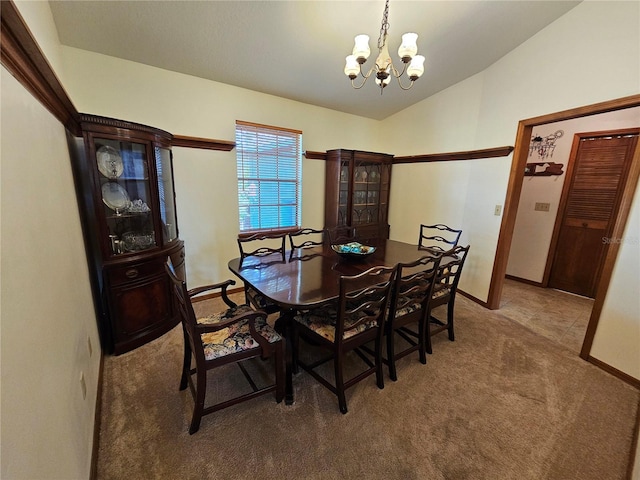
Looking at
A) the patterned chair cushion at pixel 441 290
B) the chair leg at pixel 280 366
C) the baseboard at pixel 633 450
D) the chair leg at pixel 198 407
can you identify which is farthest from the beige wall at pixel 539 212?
the chair leg at pixel 198 407

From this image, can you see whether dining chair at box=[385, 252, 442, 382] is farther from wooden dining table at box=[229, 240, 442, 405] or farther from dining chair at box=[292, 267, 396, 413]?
wooden dining table at box=[229, 240, 442, 405]

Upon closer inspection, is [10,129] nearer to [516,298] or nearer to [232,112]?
[232,112]

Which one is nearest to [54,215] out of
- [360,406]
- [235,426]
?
[235,426]

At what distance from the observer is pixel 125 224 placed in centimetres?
215

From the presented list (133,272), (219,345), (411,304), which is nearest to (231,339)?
(219,345)

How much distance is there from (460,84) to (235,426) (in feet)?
13.8

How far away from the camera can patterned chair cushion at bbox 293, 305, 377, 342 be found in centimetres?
166

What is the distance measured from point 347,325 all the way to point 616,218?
2.78 metres

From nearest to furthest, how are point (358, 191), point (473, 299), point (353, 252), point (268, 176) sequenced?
point (353, 252) < point (473, 299) < point (268, 176) < point (358, 191)

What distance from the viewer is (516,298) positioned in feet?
11.3

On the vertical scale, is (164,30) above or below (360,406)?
above

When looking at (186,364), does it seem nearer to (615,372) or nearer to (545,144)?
(615,372)

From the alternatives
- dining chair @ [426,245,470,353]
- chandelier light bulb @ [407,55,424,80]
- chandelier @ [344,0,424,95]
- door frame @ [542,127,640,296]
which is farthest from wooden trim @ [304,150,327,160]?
door frame @ [542,127,640,296]

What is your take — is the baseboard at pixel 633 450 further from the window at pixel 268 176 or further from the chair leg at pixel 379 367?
the window at pixel 268 176
